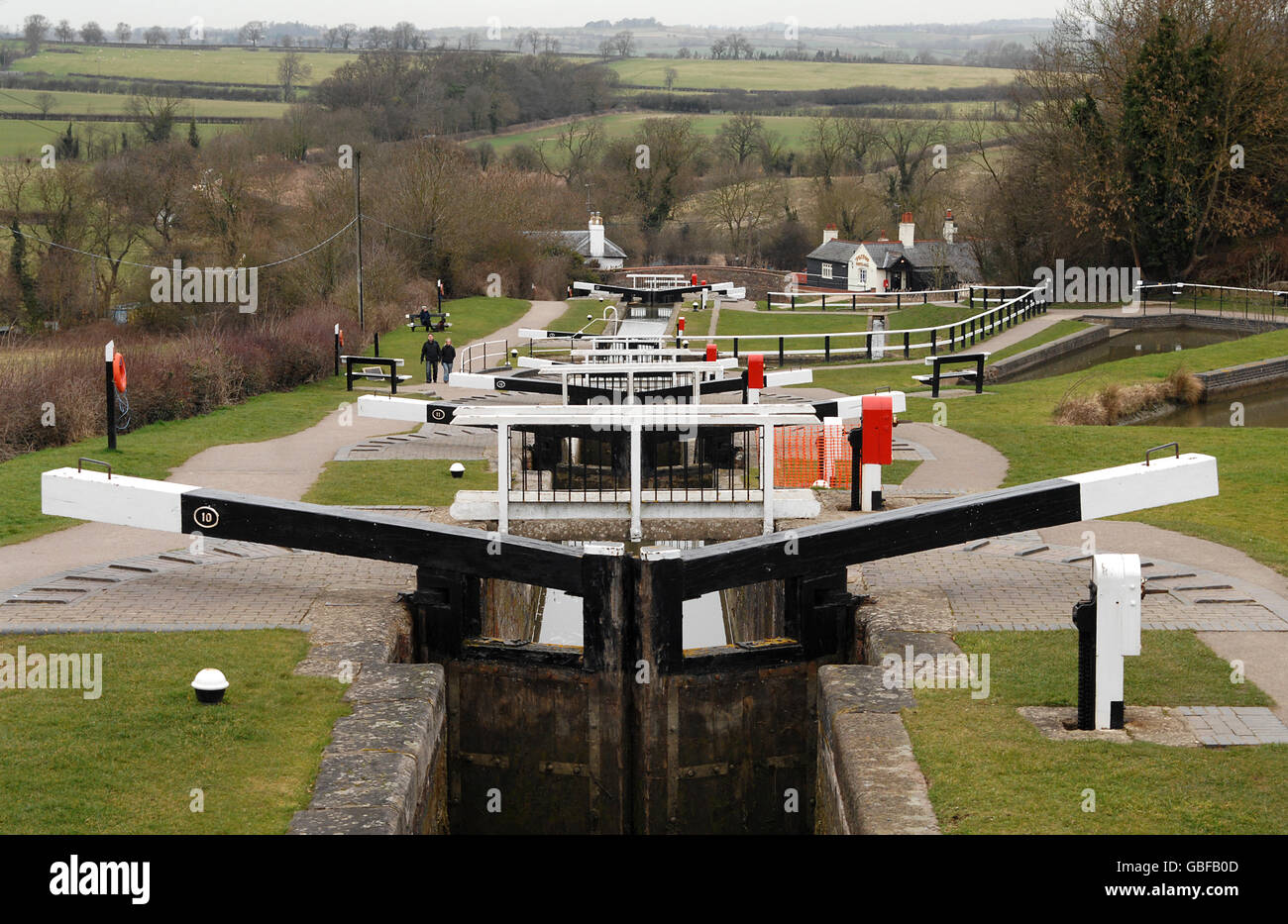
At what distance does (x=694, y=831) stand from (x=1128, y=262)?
127 feet

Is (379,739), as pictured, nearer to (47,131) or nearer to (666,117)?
(47,131)

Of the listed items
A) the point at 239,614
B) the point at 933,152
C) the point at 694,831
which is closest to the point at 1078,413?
the point at 694,831

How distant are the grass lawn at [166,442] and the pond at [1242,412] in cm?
1483

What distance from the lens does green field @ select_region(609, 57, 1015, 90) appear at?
505ft

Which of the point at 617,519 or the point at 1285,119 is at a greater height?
the point at 1285,119

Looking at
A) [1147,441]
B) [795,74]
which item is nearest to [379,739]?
[1147,441]

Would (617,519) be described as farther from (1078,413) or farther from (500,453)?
(1078,413)

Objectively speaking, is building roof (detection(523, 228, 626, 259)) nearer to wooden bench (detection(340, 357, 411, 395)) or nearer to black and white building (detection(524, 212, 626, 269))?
black and white building (detection(524, 212, 626, 269))

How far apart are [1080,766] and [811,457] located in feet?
35.0

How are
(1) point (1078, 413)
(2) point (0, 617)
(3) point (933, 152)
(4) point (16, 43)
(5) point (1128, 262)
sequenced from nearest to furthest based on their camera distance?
1. (2) point (0, 617)
2. (1) point (1078, 413)
3. (5) point (1128, 262)
4. (3) point (933, 152)
5. (4) point (16, 43)

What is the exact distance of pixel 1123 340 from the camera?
116 feet

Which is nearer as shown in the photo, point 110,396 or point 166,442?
point 110,396

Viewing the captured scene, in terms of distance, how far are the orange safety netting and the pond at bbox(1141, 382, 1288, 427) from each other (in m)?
8.75

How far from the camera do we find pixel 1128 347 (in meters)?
34.8
